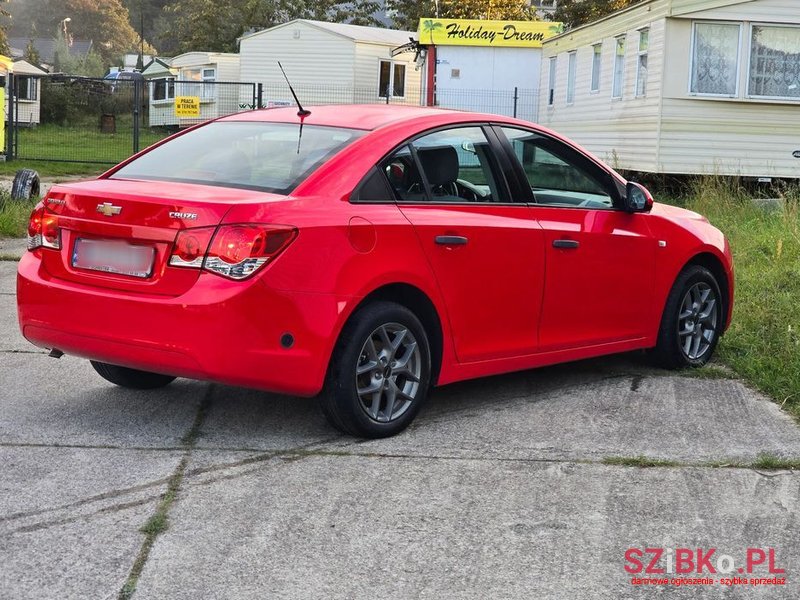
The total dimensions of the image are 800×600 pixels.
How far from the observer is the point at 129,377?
248 inches

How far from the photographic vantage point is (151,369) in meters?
5.13

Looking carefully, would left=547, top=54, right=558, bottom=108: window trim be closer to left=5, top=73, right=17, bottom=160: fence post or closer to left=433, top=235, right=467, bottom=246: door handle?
left=5, top=73, right=17, bottom=160: fence post

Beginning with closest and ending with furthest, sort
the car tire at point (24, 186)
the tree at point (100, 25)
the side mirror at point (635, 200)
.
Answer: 1. the side mirror at point (635, 200)
2. the car tire at point (24, 186)
3. the tree at point (100, 25)

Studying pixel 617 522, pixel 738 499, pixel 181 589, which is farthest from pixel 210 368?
pixel 738 499

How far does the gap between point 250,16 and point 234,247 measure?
65.9 m

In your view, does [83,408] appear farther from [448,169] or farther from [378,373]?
[448,169]

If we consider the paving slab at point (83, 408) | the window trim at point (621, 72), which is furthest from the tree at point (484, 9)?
the paving slab at point (83, 408)

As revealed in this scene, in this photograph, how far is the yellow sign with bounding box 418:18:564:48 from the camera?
3675 centimetres

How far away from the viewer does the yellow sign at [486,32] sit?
1447 inches

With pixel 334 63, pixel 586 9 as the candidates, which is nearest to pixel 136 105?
pixel 334 63

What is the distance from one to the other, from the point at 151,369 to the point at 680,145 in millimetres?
18261

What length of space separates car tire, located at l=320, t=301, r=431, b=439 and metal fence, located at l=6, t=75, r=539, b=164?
20.5 meters

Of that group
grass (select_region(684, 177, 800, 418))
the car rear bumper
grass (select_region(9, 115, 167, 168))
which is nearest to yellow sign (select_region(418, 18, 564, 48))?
grass (select_region(9, 115, 167, 168))

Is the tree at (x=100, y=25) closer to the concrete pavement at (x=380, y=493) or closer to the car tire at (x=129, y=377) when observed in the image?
the car tire at (x=129, y=377)
